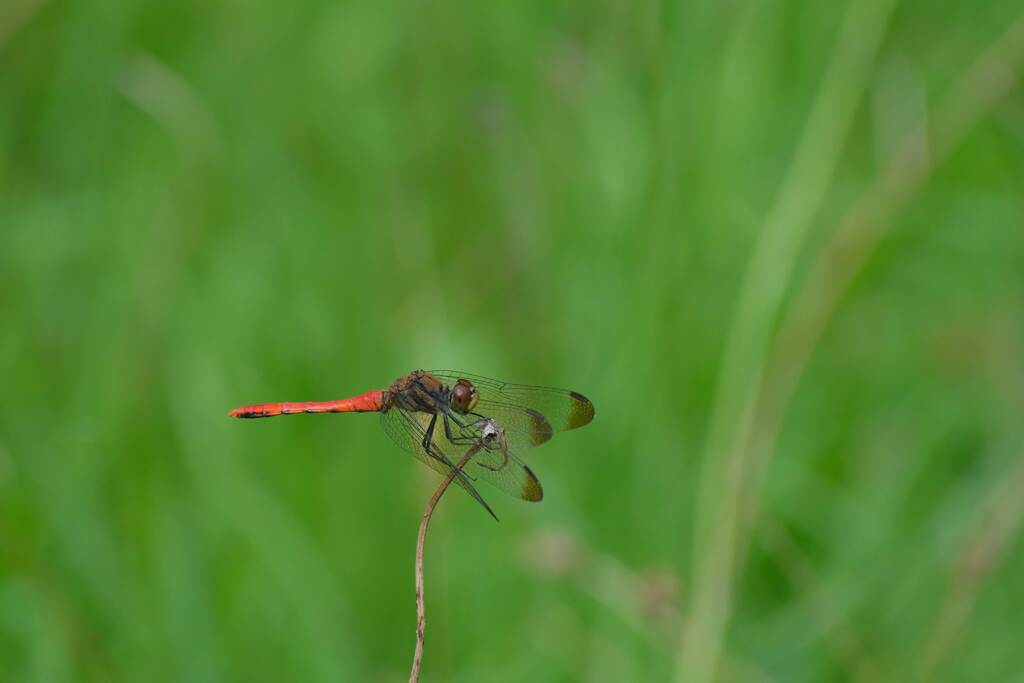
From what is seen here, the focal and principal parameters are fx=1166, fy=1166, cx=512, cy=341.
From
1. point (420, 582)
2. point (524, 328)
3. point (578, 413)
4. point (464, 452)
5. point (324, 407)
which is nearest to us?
point (420, 582)

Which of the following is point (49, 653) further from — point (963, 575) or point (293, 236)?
point (963, 575)

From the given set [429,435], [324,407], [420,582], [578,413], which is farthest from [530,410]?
[420,582]

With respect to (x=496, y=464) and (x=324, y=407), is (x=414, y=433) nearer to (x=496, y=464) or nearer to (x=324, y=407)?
(x=496, y=464)

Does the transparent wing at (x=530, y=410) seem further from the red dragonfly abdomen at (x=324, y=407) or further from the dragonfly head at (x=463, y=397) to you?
the red dragonfly abdomen at (x=324, y=407)

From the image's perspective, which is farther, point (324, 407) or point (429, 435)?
point (324, 407)

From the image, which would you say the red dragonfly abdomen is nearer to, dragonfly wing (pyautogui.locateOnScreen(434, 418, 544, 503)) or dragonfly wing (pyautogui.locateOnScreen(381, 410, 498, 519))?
dragonfly wing (pyautogui.locateOnScreen(381, 410, 498, 519))

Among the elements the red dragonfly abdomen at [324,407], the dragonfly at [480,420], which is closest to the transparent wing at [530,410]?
the dragonfly at [480,420]
